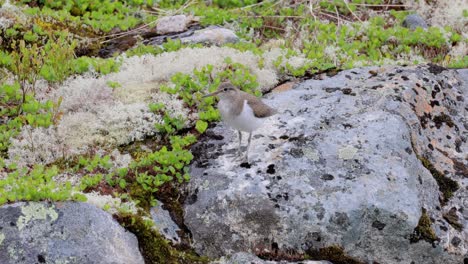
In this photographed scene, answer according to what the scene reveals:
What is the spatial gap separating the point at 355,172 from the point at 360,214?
0.66 m

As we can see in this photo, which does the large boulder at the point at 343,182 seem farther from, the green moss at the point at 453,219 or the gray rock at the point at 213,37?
the gray rock at the point at 213,37

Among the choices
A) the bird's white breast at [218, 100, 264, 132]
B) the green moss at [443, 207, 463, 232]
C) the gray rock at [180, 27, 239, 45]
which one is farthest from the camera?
the gray rock at [180, 27, 239, 45]

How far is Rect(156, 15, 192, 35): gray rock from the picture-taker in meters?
13.8

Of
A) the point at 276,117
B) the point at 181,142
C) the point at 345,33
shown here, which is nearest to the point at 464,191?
the point at 276,117

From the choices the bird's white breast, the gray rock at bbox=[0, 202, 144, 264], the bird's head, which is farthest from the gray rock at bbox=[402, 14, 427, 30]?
the gray rock at bbox=[0, 202, 144, 264]

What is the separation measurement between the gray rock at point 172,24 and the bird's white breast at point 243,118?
19.4ft

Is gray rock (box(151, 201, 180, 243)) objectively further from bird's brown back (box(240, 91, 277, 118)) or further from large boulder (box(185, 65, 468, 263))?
bird's brown back (box(240, 91, 277, 118))

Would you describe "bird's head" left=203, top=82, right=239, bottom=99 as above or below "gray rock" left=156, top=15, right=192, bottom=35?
above

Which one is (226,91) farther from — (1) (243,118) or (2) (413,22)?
(2) (413,22)

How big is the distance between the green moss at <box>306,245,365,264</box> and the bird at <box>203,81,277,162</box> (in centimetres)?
159

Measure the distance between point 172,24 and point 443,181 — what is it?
756cm

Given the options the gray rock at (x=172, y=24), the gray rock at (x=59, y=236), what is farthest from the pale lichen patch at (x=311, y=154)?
the gray rock at (x=172, y=24)

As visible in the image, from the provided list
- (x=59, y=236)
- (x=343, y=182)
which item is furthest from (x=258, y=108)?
(x=59, y=236)

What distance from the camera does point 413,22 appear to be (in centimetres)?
1497
